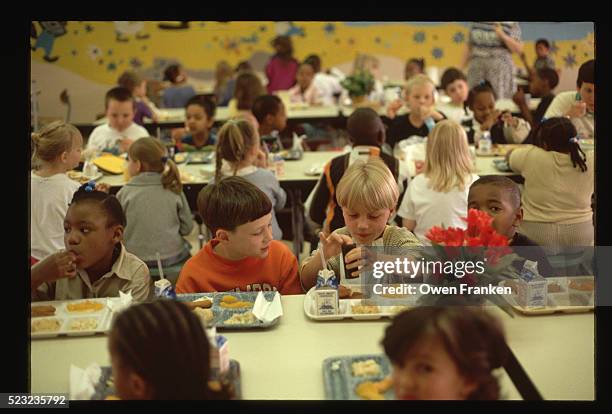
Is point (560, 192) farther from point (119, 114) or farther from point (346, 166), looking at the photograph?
point (119, 114)

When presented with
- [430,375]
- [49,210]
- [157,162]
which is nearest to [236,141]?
[157,162]

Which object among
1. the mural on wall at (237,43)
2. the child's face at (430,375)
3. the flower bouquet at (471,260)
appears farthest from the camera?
the mural on wall at (237,43)

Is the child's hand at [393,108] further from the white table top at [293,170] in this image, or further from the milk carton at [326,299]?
the milk carton at [326,299]

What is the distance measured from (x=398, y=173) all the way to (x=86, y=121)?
568cm

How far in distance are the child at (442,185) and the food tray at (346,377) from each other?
4.99 ft

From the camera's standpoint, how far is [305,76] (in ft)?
24.6

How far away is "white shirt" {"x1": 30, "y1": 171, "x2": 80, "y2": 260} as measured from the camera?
2.97 metres

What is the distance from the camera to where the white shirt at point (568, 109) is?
414 centimetres

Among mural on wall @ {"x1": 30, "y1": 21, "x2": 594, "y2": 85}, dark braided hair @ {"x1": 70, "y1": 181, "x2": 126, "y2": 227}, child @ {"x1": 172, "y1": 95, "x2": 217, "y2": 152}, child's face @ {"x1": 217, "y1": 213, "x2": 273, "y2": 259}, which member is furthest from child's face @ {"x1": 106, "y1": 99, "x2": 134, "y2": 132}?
mural on wall @ {"x1": 30, "y1": 21, "x2": 594, "y2": 85}

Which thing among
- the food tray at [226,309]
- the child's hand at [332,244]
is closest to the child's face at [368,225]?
the child's hand at [332,244]

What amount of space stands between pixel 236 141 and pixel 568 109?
6.93 feet

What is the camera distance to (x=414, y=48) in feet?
31.7

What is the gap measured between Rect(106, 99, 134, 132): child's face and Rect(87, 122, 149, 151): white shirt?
33mm

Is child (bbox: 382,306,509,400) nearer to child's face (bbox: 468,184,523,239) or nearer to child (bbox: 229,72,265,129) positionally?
child's face (bbox: 468,184,523,239)
